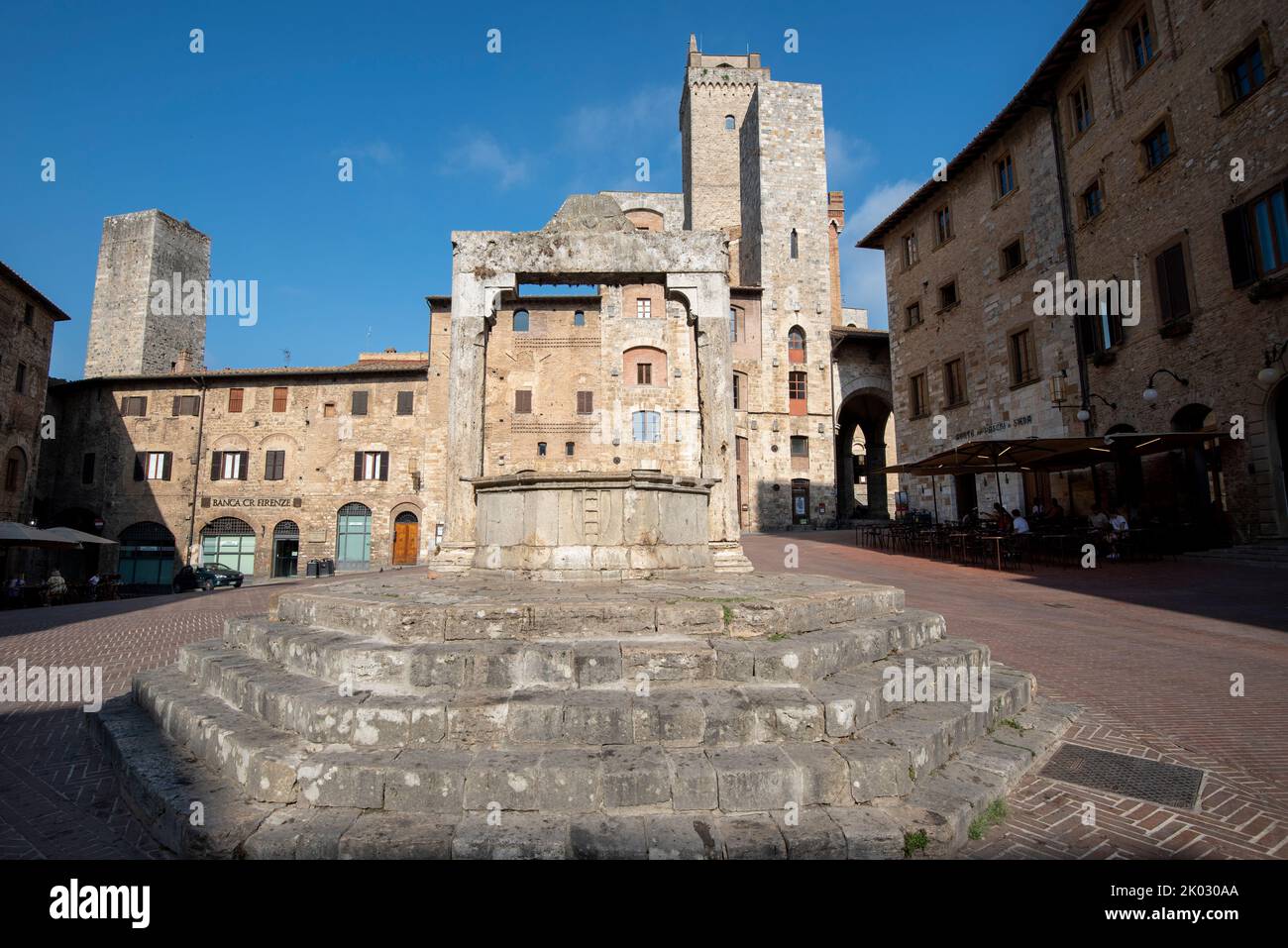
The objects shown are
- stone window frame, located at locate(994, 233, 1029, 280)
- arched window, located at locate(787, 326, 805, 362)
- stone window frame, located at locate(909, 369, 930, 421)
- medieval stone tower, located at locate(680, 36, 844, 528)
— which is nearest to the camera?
stone window frame, located at locate(994, 233, 1029, 280)

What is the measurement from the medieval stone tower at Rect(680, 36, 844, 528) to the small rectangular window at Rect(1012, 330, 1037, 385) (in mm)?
11409

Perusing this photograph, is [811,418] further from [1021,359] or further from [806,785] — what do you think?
[806,785]

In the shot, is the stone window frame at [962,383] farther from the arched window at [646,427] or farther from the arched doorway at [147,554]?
the arched doorway at [147,554]

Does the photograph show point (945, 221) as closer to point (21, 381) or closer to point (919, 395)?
point (919, 395)

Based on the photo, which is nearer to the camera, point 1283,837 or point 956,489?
point 1283,837

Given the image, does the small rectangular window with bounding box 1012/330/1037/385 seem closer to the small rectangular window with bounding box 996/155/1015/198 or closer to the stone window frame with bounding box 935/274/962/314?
the stone window frame with bounding box 935/274/962/314

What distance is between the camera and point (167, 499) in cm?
2905

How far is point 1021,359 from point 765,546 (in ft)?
33.6

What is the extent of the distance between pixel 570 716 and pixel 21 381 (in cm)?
3180

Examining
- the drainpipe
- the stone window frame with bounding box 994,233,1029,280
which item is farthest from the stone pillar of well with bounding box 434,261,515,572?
the drainpipe

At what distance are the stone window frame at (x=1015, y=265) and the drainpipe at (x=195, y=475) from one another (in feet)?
113

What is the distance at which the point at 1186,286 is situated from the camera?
1446 cm

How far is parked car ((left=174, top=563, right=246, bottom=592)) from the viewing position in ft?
71.7
